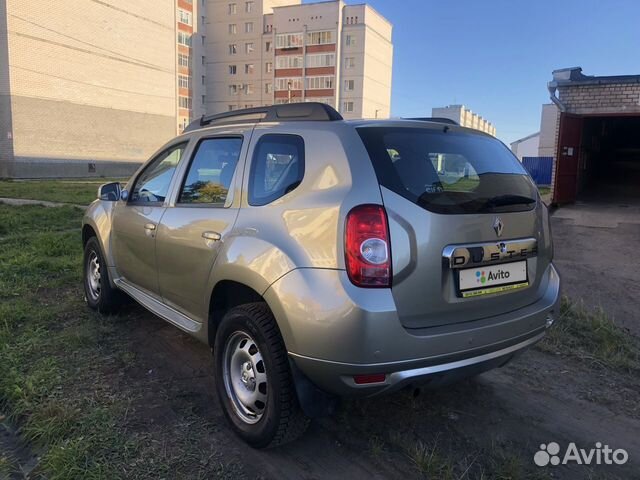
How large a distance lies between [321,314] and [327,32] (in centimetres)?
6654

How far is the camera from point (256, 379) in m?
2.79

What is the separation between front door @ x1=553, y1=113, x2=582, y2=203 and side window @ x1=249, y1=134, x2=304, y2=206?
13.5 metres

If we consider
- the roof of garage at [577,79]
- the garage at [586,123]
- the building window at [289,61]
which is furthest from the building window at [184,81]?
the roof of garage at [577,79]

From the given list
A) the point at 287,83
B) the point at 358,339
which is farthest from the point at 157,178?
the point at 287,83

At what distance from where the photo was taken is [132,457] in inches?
106

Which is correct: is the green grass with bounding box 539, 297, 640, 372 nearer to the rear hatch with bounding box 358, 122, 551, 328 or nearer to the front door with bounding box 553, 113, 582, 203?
the rear hatch with bounding box 358, 122, 551, 328

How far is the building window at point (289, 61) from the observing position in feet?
214

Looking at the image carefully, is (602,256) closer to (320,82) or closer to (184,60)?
(320,82)

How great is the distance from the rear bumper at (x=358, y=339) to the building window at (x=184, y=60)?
6480 cm

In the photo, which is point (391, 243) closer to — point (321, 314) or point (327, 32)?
point (321, 314)

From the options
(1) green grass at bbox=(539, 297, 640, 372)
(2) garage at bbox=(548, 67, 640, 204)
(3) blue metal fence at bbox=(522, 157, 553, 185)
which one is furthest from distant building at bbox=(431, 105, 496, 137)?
(1) green grass at bbox=(539, 297, 640, 372)

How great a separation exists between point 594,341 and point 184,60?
65431mm

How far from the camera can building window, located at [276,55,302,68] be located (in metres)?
65.4

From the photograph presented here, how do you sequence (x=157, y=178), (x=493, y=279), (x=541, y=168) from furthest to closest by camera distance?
(x=541, y=168) → (x=157, y=178) → (x=493, y=279)
